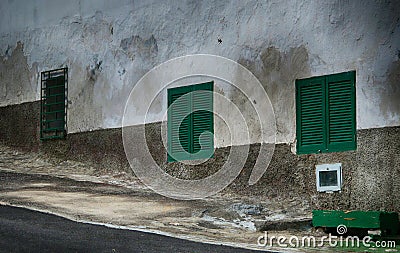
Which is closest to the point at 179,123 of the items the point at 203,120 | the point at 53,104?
the point at 203,120

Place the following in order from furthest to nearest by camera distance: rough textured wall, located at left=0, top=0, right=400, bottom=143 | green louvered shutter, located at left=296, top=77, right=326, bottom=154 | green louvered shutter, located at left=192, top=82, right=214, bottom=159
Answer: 1. green louvered shutter, located at left=192, top=82, right=214, bottom=159
2. green louvered shutter, located at left=296, top=77, right=326, bottom=154
3. rough textured wall, located at left=0, top=0, right=400, bottom=143

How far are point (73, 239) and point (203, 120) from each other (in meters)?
5.85

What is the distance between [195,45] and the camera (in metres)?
14.1

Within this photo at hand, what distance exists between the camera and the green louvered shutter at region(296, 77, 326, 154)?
12.5 meters

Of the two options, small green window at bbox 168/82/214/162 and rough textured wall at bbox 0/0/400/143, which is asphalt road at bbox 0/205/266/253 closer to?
rough textured wall at bbox 0/0/400/143

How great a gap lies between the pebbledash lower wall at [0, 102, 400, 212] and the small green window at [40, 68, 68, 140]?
0.44 metres

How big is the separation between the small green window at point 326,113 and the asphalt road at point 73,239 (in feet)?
13.3

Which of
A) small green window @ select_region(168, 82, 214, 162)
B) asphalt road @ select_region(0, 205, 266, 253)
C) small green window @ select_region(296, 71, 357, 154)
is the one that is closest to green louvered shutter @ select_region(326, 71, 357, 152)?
small green window @ select_region(296, 71, 357, 154)

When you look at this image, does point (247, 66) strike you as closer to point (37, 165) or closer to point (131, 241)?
point (37, 165)

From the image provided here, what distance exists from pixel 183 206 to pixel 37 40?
634 centimetres

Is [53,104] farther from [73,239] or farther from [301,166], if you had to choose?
[73,239]

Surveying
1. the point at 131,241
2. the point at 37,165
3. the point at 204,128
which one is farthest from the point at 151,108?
the point at 131,241

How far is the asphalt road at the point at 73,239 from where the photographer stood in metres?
7.96

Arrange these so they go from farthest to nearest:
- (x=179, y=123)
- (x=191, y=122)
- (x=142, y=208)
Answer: (x=179, y=123) → (x=191, y=122) → (x=142, y=208)
